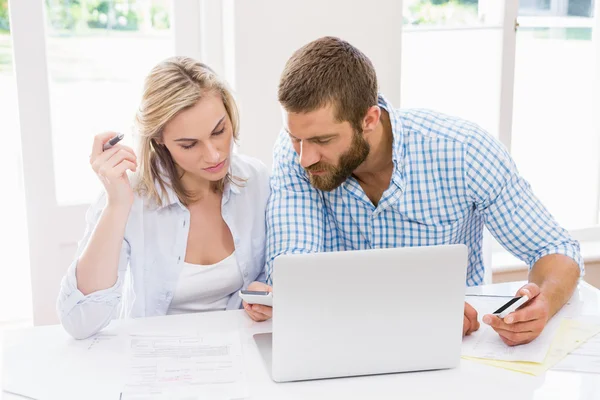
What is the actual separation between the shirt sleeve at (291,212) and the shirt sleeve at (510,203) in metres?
0.41

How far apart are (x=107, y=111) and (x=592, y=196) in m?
2.32

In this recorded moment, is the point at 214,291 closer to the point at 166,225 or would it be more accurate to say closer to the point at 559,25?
the point at 166,225

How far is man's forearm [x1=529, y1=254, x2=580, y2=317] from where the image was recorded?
1.73 meters

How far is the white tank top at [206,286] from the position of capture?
188cm

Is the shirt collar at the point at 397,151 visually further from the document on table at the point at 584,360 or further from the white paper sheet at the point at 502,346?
the document on table at the point at 584,360

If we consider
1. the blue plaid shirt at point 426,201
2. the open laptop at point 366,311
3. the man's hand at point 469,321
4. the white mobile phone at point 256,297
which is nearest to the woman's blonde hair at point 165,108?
the blue plaid shirt at point 426,201

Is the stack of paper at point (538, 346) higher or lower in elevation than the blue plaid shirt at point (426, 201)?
lower

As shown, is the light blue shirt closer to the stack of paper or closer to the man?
the man

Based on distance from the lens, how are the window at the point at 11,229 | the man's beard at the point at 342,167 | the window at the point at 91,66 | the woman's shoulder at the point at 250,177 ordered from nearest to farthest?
the man's beard at the point at 342,167 → the woman's shoulder at the point at 250,177 → the window at the point at 91,66 → the window at the point at 11,229

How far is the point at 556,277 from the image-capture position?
5.81ft

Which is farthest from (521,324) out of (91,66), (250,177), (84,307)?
(91,66)

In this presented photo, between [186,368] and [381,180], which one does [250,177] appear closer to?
[381,180]

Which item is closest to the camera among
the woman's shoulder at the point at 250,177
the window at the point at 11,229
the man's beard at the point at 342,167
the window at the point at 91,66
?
the man's beard at the point at 342,167

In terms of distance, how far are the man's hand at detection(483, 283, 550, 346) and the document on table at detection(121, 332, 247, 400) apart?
0.54 metres
